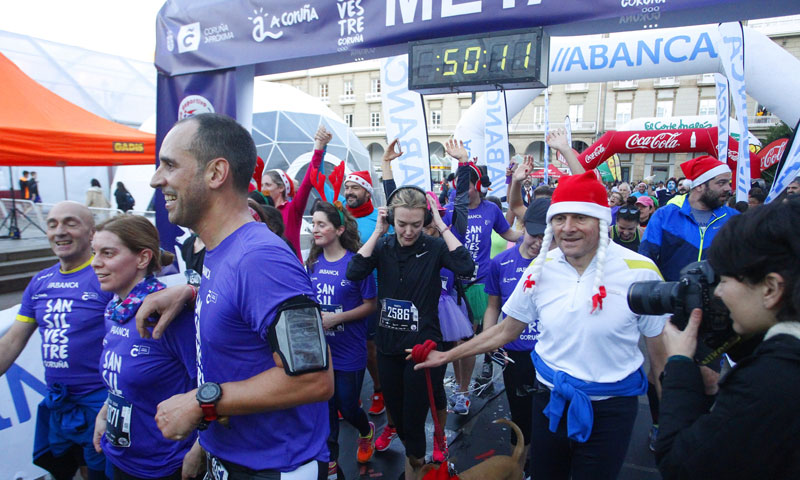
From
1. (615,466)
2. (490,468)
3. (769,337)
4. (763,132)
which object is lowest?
(490,468)

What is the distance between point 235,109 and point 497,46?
278 cm

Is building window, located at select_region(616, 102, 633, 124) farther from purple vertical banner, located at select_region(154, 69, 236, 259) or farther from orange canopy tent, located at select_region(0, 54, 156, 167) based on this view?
purple vertical banner, located at select_region(154, 69, 236, 259)

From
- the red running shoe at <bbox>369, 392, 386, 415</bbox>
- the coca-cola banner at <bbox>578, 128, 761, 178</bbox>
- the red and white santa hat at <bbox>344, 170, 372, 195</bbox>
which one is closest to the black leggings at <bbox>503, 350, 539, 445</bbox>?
the red running shoe at <bbox>369, 392, 386, 415</bbox>

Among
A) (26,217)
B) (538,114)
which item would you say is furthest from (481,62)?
(538,114)

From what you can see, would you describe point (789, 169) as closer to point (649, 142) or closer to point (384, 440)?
point (384, 440)

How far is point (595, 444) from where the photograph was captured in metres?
2.03

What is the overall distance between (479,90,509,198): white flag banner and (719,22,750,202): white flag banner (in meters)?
3.00

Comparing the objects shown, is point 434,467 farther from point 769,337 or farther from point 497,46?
point 497,46

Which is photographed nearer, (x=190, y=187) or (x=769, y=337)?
(x=769, y=337)

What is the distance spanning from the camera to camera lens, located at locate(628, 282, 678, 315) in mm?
1427

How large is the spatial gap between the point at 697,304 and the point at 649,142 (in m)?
15.6

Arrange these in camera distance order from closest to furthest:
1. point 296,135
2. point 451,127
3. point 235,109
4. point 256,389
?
point 256,389 → point 235,109 → point 296,135 → point 451,127

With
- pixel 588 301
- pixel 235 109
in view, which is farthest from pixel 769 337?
pixel 235 109

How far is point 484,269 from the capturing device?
191 inches
